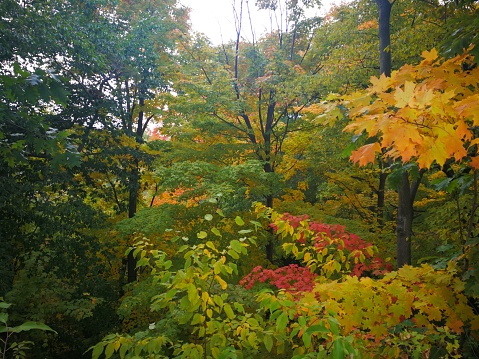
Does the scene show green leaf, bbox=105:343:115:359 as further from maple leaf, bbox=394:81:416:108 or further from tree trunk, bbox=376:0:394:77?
tree trunk, bbox=376:0:394:77

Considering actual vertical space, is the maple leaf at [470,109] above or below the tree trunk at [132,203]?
above

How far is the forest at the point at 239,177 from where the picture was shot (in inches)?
90.0

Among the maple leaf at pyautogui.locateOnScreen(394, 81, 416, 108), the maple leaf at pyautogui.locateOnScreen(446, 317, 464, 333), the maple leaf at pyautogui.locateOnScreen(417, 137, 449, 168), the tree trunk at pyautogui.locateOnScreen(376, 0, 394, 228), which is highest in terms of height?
the tree trunk at pyautogui.locateOnScreen(376, 0, 394, 228)

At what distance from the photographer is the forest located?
90.0 inches

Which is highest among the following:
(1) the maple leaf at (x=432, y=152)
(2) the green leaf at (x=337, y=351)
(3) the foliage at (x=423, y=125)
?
(3) the foliage at (x=423, y=125)

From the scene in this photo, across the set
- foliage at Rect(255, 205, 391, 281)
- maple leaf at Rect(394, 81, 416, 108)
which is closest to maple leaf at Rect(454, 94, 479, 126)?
maple leaf at Rect(394, 81, 416, 108)

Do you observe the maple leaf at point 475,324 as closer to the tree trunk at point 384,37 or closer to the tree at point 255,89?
the tree trunk at point 384,37

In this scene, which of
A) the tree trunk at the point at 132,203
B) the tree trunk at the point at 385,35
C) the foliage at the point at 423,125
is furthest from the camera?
the tree trunk at the point at 132,203

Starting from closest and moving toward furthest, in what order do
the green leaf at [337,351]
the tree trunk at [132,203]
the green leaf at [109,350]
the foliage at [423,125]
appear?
the green leaf at [337,351] → the foliage at [423,125] → the green leaf at [109,350] → the tree trunk at [132,203]

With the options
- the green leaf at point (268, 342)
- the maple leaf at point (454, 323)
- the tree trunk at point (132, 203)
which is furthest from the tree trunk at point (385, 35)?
the tree trunk at point (132, 203)

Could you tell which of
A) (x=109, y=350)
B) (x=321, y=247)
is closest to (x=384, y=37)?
(x=321, y=247)

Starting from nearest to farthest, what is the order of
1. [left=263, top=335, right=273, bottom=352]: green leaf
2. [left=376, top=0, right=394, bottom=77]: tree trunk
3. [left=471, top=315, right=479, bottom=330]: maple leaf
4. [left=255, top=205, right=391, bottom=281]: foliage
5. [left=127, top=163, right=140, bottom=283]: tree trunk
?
1. [left=263, top=335, right=273, bottom=352]: green leaf
2. [left=471, top=315, right=479, bottom=330]: maple leaf
3. [left=255, top=205, right=391, bottom=281]: foliage
4. [left=376, top=0, right=394, bottom=77]: tree trunk
5. [left=127, top=163, right=140, bottom=283]: tree trunk

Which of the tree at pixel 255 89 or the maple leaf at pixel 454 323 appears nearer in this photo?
the maple leaf at pixel 454 323

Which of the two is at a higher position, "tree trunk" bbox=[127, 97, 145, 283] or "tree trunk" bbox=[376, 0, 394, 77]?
"tree trunk" bbox=[376, 0, 394, 77]
